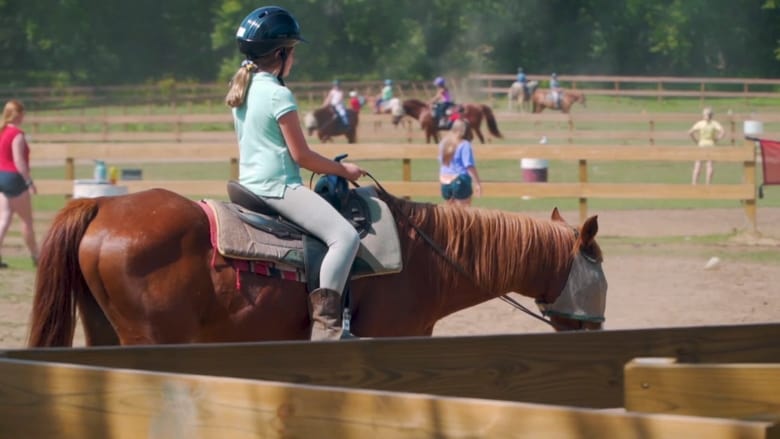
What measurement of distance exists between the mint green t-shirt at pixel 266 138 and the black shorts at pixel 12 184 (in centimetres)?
875

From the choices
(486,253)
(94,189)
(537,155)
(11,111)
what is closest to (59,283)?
(486,253)

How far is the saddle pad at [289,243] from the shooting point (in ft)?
17.6

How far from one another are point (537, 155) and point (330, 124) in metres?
19.6

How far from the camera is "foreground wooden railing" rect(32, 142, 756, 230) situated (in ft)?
54.6

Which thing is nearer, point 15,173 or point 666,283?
point 666,283

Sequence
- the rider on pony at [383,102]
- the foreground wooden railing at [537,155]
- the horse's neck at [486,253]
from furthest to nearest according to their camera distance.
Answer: the rider on pony at [383,102] < the foreground wooden railing at [537,155] < the horse's neck at [486,253]

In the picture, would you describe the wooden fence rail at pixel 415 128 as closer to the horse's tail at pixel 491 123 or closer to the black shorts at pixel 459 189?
the horse's tail at pixel 491 123

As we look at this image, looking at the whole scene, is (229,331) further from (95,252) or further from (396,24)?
(396,24)

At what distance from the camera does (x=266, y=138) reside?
18.0ft

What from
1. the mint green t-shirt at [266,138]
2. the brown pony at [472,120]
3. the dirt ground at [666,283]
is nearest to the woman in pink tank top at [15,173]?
the dirt ground at [666,283]

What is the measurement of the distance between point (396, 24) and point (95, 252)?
6395cm

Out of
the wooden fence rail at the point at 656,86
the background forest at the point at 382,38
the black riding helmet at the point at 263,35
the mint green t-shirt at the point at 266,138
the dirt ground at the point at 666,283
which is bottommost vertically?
the dirt ground at the point at 666,283

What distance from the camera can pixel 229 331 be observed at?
546 cm

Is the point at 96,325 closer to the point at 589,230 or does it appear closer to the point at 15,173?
the point at 589,230
